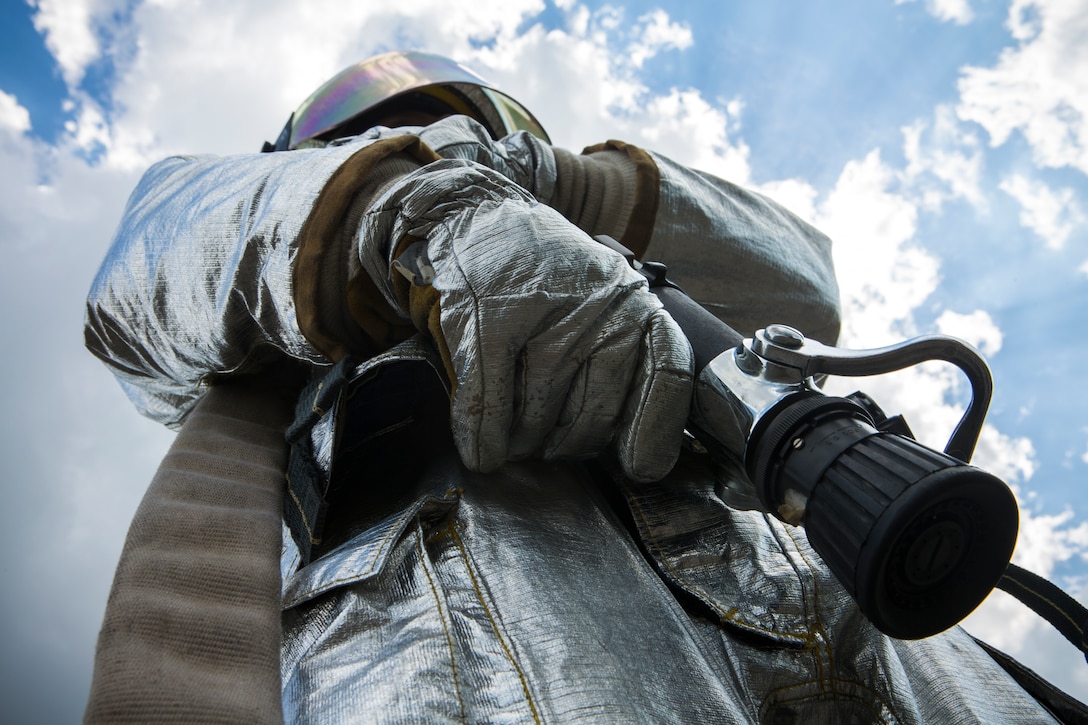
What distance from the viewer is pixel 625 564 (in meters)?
0.74

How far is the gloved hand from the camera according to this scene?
67 centimetres

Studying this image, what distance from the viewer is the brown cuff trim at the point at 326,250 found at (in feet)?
2.57

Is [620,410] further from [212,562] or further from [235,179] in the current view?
[235,179]

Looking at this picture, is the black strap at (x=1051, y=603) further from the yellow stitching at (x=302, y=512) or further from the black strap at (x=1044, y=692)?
the yellow stitching at (x=302, y=512)

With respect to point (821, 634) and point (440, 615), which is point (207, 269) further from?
point (821, 634)

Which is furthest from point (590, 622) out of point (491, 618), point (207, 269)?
point (207, 269)

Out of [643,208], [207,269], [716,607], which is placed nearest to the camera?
[716,607]

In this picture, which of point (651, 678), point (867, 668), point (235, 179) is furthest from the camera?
point (235, 179)

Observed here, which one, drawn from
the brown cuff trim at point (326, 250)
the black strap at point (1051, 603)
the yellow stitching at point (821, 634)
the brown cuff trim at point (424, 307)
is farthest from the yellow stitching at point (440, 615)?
the black strap at point (1051, 603)

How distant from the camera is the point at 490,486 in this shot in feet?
2.50

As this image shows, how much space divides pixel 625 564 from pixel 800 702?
20 cm

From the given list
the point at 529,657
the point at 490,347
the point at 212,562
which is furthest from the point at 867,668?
the point at 212,562

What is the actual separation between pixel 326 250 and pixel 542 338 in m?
0.26

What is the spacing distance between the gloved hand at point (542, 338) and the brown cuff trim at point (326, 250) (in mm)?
89
